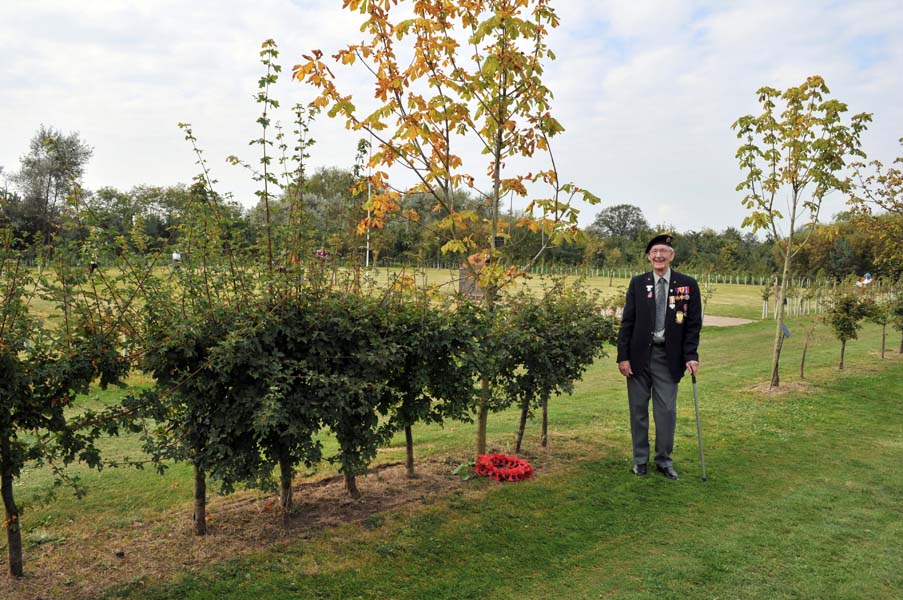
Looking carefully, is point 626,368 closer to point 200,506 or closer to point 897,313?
point 200,506

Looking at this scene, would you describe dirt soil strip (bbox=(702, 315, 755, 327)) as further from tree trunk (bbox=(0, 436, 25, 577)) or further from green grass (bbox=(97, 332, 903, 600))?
tree trunk (bbox=(0, 436, 25, 577))

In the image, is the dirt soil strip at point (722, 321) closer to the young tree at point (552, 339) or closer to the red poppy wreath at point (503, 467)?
the young tree at point (552, 339)

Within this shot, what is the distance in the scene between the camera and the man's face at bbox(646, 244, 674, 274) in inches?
244

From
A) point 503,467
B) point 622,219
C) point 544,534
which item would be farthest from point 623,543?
point 622,219

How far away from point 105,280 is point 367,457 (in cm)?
221

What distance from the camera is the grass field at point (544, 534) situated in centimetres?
408

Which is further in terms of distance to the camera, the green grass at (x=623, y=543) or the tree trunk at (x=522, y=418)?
the tree trunk at (x=522, y=418)

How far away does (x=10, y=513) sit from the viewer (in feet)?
12.6

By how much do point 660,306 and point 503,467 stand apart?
224 cm

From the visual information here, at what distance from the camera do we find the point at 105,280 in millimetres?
4125

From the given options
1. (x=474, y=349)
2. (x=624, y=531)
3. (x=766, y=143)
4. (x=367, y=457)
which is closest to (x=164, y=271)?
(x=367, y=457)

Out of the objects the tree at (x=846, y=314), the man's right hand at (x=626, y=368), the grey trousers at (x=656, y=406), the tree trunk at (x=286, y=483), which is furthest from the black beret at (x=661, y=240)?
the tree at (x=846, y=314)

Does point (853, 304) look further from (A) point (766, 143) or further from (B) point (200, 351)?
(B) point (200, 351)

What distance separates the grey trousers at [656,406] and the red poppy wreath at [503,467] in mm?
1149
